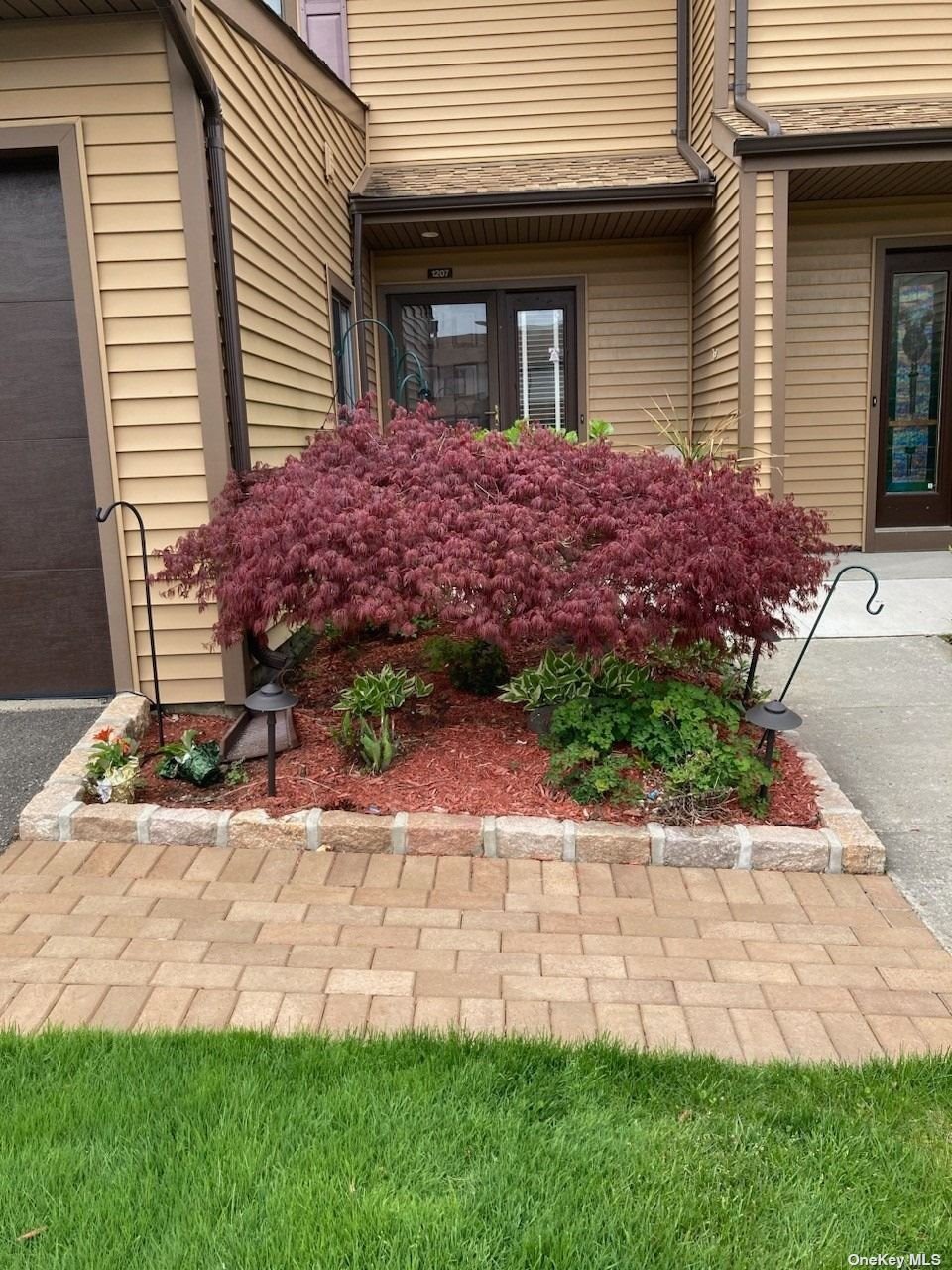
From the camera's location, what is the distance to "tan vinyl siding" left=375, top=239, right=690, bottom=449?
28.4 ft

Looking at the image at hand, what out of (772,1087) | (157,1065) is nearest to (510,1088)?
(772,1087)

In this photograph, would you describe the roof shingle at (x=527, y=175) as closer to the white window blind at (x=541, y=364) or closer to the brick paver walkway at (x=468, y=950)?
the white window blind at (x=541, y=364)

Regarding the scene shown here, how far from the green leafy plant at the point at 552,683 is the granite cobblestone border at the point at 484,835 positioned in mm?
798

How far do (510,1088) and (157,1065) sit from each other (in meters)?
0.84

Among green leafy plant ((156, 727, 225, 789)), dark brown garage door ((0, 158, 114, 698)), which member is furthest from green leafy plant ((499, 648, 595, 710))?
dark brown garage door ((0, 158, 114, 698))

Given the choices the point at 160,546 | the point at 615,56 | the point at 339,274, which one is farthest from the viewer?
the point at 615,56

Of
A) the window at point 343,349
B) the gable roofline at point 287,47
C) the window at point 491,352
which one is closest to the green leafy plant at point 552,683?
the gable roofline at point 287,47

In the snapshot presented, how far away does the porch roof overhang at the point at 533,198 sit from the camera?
7543 mm

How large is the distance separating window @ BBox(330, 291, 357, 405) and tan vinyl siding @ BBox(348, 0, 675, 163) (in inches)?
69.3

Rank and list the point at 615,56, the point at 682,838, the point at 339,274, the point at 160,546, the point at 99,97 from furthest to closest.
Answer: the point at 615,56, the point at 339,274, the point at 160,546, the point at 99,97, the point at 682,838

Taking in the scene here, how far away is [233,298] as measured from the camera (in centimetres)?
451

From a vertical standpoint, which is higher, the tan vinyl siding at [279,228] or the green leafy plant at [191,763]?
the tan vinyl siding at [279,228]

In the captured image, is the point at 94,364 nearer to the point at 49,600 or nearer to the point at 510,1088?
the point at 49,600

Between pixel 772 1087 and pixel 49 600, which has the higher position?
pixel 49 600
